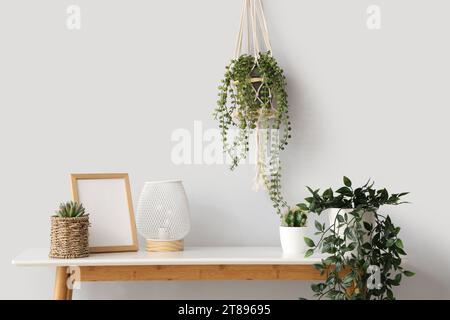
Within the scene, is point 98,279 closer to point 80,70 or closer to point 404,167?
point 80,70

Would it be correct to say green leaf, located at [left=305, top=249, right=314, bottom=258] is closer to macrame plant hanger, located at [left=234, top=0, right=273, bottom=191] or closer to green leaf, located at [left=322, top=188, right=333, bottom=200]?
green leaf, located at [left=322, top=188, right=333, bottom=200]

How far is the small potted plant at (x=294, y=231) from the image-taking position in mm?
2096

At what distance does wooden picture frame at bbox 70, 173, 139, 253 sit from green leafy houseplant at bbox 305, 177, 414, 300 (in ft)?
1.84

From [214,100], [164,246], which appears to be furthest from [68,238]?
[214,100]

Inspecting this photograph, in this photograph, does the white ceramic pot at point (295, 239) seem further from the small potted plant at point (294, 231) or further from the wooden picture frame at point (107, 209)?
the wooden picture frame at point (107, 209)

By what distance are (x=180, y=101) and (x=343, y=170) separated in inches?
22.6

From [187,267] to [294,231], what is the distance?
33cm

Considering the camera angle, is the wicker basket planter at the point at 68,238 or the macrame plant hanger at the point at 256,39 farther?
the macrame plant hanger at the point at 256,39

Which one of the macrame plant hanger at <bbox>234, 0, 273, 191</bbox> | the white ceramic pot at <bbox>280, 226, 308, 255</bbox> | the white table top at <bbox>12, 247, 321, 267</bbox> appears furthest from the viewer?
the macrame plant hanger at <bbox>234, 0, 273, 191</bbox>

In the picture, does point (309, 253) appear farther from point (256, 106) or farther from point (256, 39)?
point (256, 39)

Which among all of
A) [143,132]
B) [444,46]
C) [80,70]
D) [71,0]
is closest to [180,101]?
[143,132]

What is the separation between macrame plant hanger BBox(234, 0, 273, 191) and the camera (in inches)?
88.6

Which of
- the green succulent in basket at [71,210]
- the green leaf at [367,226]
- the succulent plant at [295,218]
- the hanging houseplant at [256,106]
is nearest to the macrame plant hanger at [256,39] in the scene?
the hanging houseplant at [256,106]

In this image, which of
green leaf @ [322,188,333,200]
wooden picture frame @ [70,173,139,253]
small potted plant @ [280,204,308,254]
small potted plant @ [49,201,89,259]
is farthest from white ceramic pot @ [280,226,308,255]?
small potted plant @ [49,201,89,259]
